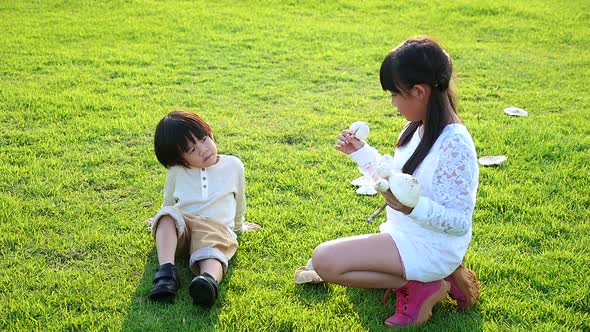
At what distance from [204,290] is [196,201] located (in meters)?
0.70

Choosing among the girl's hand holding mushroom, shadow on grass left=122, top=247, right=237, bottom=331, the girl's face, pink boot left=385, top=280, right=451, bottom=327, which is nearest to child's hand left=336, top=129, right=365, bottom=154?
the girl's hand holding mushroom

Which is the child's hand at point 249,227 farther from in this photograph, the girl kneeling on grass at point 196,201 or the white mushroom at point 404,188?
the white mushroom at point 404,188

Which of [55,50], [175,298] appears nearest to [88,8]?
[55,50]

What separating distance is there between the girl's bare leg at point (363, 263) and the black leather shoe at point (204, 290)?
489 millimetres

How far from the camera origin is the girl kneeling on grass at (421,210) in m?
2.88

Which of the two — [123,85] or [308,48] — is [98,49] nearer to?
[123,85]

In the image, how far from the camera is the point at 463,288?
317cm

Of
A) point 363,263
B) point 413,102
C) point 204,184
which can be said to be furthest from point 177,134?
point 413,102

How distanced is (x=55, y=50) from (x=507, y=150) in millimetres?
4949

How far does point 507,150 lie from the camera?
16.5 feet

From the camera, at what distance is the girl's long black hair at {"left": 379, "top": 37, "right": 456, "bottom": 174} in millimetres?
2865

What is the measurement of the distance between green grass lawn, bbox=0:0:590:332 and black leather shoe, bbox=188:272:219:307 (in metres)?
0.06

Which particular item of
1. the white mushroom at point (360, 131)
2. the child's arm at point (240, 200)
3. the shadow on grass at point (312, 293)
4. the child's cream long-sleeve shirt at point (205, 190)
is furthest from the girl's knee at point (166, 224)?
the white mushroom at point (360, 131)

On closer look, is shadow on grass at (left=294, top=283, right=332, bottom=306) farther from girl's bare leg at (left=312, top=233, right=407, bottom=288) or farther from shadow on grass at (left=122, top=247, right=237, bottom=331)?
shadow on grass at (left=122, top=247, right=237, bottom=331)
